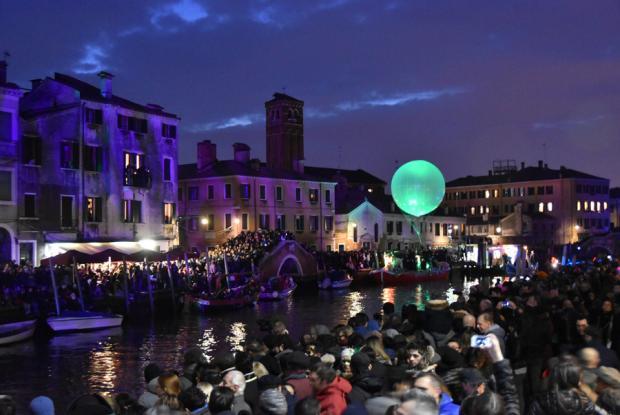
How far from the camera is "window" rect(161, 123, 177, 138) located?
152 ft

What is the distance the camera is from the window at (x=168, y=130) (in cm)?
4619

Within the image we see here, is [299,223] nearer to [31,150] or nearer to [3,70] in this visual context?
[31,150]

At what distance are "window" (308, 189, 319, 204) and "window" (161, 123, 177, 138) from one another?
1992 cm

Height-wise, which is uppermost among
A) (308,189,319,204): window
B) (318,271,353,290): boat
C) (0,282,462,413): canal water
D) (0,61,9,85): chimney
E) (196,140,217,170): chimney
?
(0,61,9,85): chimney

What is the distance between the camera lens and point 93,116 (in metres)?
41.0

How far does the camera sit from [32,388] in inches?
749

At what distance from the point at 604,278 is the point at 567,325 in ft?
43.1

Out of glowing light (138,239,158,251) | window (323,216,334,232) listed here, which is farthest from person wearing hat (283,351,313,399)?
window (323,216,334,232)

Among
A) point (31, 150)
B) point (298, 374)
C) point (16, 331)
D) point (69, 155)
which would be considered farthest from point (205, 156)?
point (298, 374)

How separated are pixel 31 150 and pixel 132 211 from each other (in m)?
7.66

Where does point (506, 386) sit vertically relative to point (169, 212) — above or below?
below

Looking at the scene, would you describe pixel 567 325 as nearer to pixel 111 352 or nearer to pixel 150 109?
pixel 111 352

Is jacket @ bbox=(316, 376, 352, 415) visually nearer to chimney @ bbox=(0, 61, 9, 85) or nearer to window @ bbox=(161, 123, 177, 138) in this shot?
chimney @ bbox=(0, 61, 9, 85)

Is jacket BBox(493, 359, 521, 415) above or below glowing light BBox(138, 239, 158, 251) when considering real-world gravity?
below
